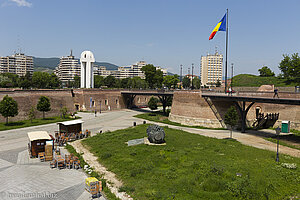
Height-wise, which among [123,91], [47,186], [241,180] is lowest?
[47,186]

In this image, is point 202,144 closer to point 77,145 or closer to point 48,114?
point 77,145

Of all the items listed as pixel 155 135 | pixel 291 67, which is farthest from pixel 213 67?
pixel 155 135

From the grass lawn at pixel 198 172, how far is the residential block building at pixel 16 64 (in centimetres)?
16596

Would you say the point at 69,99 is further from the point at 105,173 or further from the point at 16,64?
the point at 16,64

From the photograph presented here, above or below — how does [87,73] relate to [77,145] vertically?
above

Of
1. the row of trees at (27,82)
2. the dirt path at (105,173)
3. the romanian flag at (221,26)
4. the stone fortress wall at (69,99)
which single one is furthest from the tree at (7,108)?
the row of trees at (27,82)

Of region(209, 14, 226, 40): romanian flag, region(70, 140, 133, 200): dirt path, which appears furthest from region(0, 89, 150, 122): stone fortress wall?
region(209, 14, 226, 40): romanian flag

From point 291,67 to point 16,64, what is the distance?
6741 inches

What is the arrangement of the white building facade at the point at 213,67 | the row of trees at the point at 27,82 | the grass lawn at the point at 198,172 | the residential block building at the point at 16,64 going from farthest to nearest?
1. the white building facade at the point at 213,67
2. the residential block building at the point at 16,64
3. the row of trees at the point at 27,82
4. the grass lawn at the point at 198,172

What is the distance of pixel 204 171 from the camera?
46.9 feet

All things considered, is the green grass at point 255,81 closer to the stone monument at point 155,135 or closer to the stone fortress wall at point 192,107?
the stone fortress wall at point 192,107

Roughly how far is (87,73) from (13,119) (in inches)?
1044

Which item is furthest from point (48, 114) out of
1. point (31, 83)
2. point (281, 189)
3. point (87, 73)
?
point (281, 189)

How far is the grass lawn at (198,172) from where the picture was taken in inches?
463
